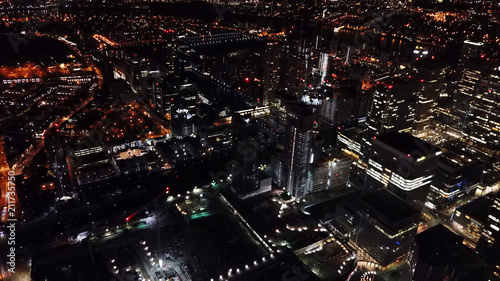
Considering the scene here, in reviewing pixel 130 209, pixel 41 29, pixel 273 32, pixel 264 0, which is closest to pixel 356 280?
pixel 130 209

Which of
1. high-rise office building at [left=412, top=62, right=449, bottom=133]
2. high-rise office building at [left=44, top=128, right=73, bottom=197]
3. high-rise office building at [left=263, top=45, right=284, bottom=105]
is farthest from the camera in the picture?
high-rise office building at [left=263, top=45, right=284, bottom=105]

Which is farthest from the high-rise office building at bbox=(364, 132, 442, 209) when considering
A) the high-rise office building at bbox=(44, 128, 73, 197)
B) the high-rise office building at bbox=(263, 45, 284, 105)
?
the high-rise office building at bbox=(44, 128, 73, 197)

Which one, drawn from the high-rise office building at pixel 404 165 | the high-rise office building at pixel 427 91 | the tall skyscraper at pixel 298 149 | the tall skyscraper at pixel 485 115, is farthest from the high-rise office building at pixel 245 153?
the tall skyscraper at pixel 485 115

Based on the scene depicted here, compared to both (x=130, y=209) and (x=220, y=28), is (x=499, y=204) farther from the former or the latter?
(x=220, y=28)

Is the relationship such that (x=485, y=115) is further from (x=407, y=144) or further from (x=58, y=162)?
(x=58, y=162)

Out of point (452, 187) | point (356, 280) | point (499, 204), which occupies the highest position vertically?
point (499, 204)

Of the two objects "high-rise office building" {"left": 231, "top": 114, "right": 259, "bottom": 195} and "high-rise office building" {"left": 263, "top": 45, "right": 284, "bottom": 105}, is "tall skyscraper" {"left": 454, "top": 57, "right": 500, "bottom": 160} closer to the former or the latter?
"high-rise office building" {"left": 263, "top": 45, "right": 284, "bottom": 105}

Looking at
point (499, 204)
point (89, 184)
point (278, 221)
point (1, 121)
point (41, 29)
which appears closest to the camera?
point (499, 204)
